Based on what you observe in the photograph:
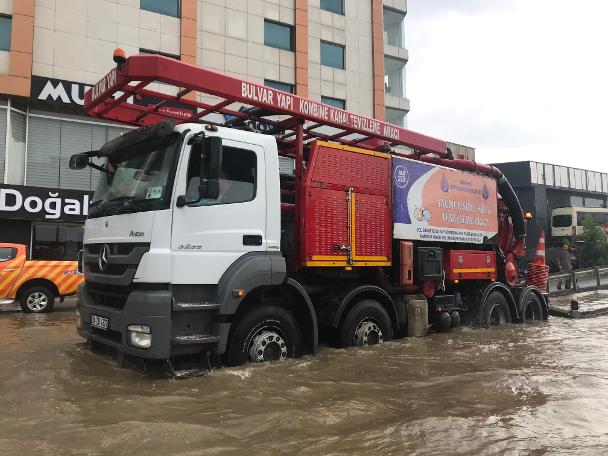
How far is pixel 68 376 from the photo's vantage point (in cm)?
514

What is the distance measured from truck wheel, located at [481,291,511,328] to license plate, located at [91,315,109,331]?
6330mm

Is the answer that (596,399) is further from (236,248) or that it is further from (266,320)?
(236,248)

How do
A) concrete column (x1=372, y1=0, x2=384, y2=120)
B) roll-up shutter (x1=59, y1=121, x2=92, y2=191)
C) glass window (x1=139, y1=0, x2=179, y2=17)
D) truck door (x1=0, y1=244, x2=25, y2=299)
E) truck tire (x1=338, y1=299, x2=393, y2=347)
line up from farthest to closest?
concrete column (x1=372, y1=0, x2=384, y2=120), glass window (x1=139, y1=0, x2=179, y2=17), roll-up shutter (x1=59, y1=121, x2=92, y2=191), truck door (x1=0, y1=244, x2=25, y2=299), truck tire (x1=338, y1=299, x2=393, y2=347)

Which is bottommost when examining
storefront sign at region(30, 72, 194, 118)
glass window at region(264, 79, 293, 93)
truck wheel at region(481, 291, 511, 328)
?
truck wheel at region(481, 291, 511, 328)

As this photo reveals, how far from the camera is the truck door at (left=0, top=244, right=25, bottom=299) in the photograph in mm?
11766

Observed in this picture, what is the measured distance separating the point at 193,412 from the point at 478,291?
6328 millimetres

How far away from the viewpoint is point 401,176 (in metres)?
7.21

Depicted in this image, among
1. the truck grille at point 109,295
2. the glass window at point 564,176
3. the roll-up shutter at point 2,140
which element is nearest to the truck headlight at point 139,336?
the truck grille at point 109,295

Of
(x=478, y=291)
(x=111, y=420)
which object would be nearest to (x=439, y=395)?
(x=111, y=420)

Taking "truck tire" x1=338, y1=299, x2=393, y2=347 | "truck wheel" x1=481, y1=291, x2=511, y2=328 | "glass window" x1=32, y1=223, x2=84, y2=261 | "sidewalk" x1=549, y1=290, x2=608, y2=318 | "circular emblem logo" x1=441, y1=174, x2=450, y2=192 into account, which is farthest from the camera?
"glass window" x1=32, y1=223, x2=84, y2=261

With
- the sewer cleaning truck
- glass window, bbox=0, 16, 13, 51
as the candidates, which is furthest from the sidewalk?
glass window, bbox=0, 16, 13, 51

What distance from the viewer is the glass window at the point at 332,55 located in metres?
24.6

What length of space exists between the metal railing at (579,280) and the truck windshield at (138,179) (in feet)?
47.8

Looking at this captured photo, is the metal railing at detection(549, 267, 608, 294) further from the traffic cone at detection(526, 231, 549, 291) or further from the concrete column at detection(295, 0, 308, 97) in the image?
the concrete column at detection(295, 0, 308, 97)
